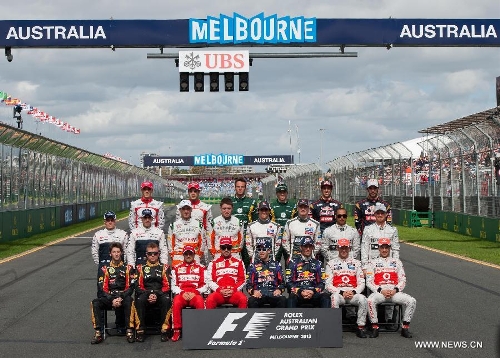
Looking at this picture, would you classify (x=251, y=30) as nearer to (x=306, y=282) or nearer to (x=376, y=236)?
(x=376, y=236)

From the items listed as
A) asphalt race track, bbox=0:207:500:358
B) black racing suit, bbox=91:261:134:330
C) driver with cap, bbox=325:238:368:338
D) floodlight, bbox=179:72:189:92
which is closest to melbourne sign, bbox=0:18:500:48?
floodlight, bbox=179:72:189:92

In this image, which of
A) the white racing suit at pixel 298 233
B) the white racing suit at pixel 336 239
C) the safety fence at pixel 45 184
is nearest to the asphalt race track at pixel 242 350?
the white racing suit at pixel 336 239

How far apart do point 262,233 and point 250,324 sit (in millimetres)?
2268

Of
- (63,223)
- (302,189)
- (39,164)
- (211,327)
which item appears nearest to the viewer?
(211,327)

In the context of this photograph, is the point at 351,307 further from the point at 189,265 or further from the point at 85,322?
the point at 85,322

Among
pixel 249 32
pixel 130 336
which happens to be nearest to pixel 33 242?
pixel 249 32

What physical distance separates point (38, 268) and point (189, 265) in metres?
8.45

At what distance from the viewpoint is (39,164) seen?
104 feet

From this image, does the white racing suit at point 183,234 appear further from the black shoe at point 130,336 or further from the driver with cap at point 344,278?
the driver with cap at point 344,278

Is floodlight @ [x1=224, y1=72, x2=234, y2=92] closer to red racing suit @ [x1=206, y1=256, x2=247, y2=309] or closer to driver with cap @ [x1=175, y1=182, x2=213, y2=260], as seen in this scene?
driver with cap @ [x1=175, y1=182, x2=213, y2=260]

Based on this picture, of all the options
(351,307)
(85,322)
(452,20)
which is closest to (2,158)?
(452,20)

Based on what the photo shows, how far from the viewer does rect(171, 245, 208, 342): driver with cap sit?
944 cm

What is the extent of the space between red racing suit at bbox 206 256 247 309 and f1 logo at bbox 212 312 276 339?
2.14 ft

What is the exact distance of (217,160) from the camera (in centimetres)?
10719
